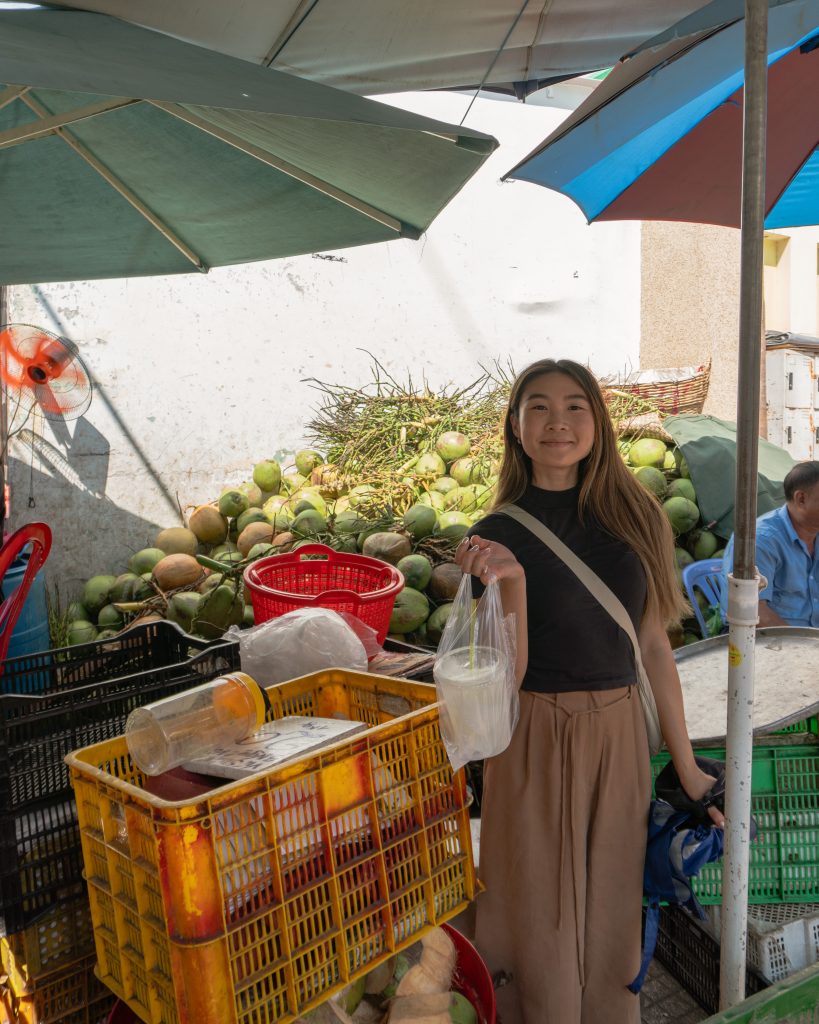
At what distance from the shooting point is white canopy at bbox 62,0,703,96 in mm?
3148

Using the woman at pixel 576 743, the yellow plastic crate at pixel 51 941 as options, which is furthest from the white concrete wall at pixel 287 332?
the woman at pixel 576 743

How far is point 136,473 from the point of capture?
6.39 metres

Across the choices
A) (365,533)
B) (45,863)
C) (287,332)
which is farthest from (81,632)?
(287,332)

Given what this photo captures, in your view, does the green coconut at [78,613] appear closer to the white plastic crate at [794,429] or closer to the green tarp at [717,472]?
the green tarp at [717,472]

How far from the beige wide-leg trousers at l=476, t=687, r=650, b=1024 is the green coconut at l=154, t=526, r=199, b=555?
3897mm

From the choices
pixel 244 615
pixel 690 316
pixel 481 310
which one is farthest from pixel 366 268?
pixel 244 615

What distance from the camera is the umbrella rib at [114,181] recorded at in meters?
2.66

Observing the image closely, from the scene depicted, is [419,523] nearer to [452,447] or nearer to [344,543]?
[344,543]

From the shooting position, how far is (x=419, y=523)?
15.0 ft

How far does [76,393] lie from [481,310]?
4.22 m

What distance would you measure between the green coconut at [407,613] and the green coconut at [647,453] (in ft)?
7.30

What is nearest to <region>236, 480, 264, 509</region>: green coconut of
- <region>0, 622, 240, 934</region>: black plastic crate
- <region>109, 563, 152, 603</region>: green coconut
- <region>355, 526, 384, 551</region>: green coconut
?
<region>109, 563, 152, 603</region>: green coconut

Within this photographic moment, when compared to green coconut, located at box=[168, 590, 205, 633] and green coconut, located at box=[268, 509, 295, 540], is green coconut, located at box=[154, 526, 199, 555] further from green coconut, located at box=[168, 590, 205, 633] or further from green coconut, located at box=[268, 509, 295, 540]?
green coconut, located at box=[168, 590, 205, 633]

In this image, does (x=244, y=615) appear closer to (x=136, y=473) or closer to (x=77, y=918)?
(x=77, y=918)
